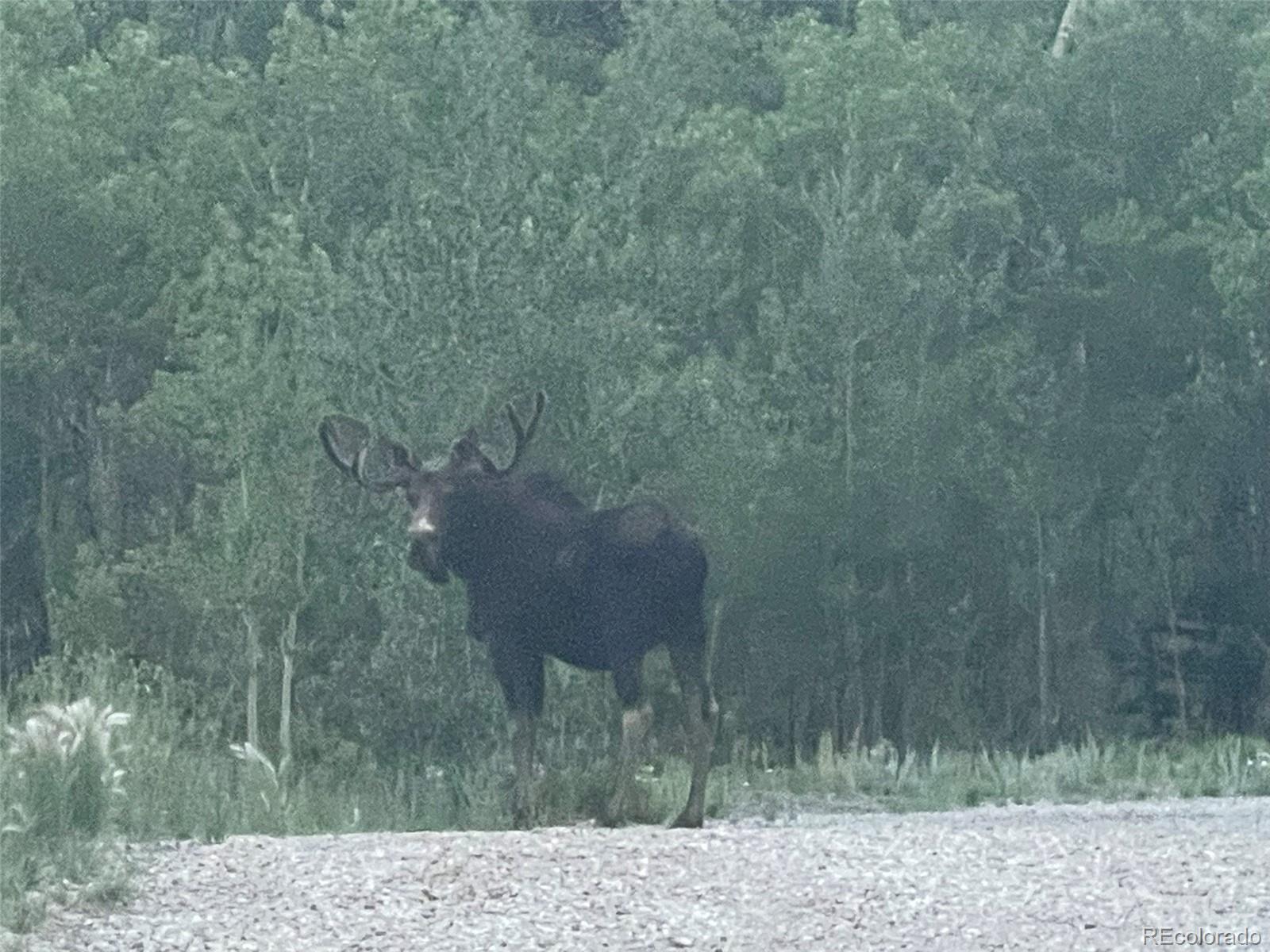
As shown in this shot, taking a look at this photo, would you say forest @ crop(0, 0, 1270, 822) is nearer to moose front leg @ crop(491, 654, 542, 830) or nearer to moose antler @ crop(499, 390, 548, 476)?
moose antler @ crop(499, 390, 548, 476)

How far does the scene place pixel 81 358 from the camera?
38781mm

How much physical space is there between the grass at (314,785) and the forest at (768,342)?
365 cm

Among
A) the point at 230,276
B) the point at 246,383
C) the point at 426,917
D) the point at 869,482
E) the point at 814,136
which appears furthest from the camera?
the point at 814,136

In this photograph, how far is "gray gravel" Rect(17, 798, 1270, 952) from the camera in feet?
33.4

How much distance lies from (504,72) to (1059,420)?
1067 cm

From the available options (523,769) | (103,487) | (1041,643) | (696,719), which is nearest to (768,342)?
(1041,643)

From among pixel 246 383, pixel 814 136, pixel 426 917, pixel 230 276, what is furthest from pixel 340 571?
pixel 426 917

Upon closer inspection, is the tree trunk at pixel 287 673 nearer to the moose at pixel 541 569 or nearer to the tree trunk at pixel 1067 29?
the moose at pixel 541 569

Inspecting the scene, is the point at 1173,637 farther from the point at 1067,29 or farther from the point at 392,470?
the point at 392,470

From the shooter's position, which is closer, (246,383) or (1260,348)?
(246,383)

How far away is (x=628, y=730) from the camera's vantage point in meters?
15.9

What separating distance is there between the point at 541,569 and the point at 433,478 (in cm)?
90

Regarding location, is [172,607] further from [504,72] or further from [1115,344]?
[1115,344]

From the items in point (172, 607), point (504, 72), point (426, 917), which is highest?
point (504, 72)
